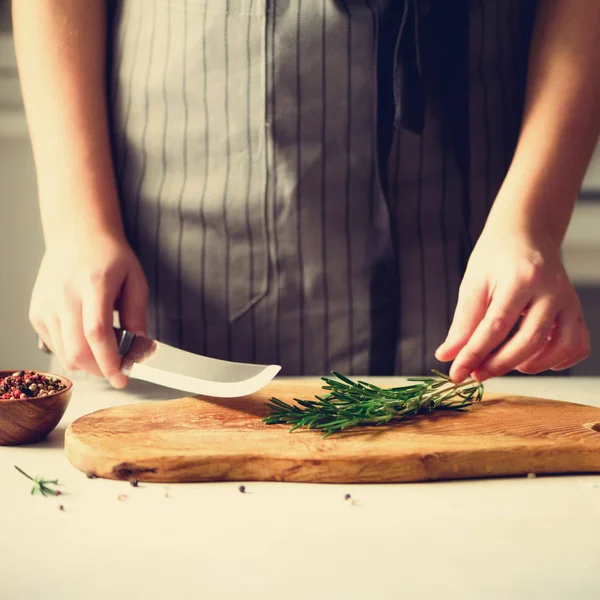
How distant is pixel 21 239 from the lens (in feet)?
6.48

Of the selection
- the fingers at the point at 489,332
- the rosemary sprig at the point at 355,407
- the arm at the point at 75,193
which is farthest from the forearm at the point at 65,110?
the fingers at the point at 489,332

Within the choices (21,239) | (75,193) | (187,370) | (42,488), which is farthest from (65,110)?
(21,239)

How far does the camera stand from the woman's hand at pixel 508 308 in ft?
2.72

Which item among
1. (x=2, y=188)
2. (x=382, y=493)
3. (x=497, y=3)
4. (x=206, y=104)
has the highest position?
(x=497, y=3)

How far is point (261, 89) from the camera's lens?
109 cm

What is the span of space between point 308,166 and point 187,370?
41 centimetres

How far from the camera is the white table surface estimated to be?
19.6 inches

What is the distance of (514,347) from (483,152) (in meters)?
0.42

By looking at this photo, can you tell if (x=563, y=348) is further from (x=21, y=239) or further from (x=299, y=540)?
(x=21, y=239)

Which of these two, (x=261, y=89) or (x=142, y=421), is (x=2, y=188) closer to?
(x=261, y=89)

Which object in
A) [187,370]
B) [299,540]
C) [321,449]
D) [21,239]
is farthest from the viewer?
[21,239]

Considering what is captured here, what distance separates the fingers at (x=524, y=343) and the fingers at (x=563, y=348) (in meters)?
0.04

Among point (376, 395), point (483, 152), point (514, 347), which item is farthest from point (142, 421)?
point (483, 152)

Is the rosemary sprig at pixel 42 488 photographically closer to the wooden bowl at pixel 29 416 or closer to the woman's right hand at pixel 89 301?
the wooden bowl at pixel 29 416
